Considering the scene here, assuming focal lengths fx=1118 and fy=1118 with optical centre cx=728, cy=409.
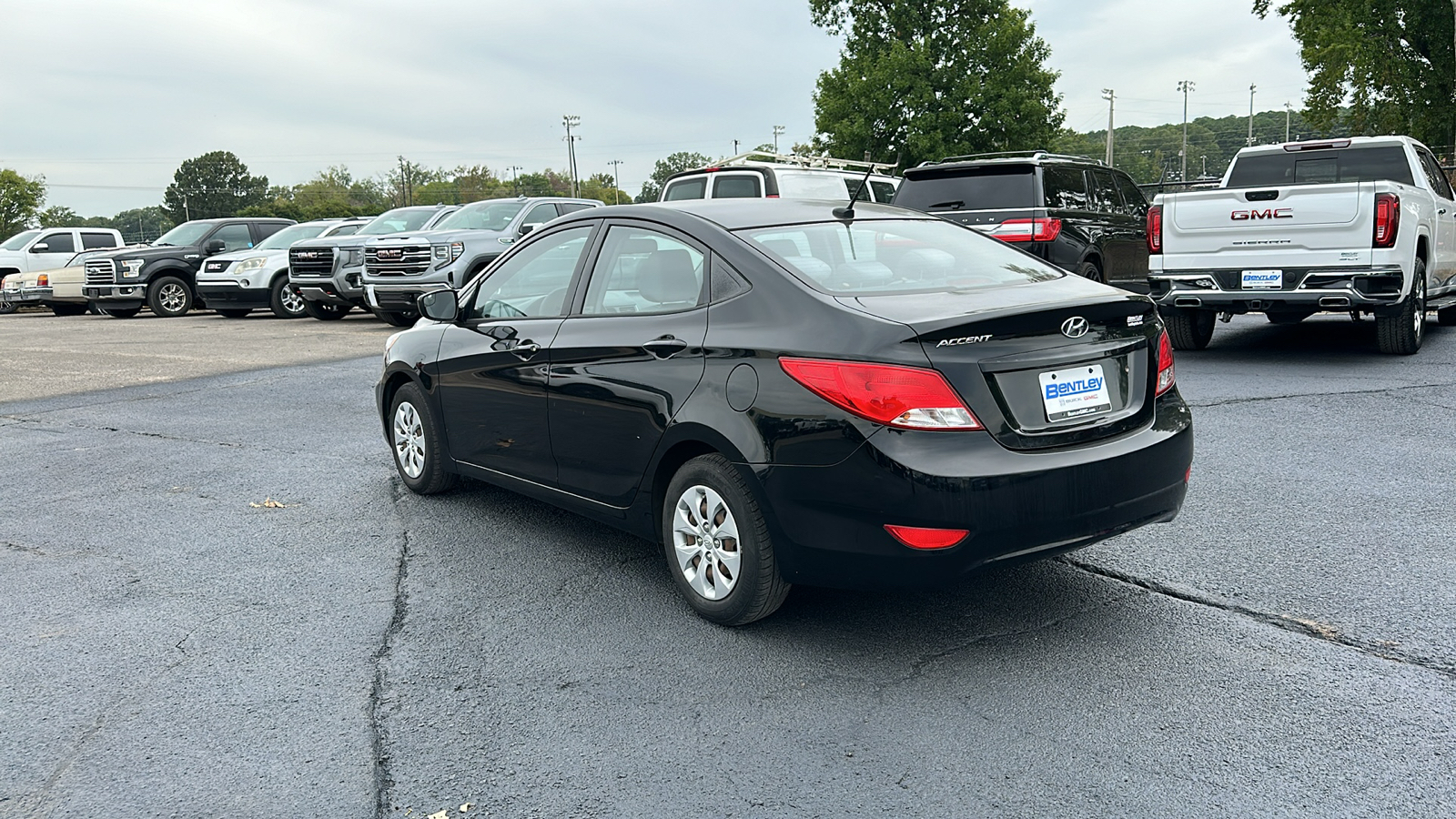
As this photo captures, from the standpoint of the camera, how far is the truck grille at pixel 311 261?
18.1 m

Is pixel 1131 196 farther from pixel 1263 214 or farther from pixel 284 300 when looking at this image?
pixel 284 300

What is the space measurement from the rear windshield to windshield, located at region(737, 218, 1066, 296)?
7.34m

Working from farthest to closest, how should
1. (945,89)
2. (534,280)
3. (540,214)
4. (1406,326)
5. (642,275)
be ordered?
(945,89), (540,214), (1406,326), (534,280), (642,275)

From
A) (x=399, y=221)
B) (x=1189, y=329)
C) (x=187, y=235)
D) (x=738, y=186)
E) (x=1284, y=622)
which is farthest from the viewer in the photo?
(x=187, y=235)

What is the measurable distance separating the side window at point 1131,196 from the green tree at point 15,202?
3521 inches

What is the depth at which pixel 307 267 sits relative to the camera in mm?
18406

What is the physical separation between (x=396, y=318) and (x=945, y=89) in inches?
1461

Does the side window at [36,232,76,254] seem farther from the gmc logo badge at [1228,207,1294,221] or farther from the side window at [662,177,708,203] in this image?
the gmc logo badge at [1228,207,1294,221]

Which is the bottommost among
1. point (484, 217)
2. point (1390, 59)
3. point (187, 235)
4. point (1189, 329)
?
point (1189, 329)

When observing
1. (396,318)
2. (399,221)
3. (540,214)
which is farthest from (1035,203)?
(399,221)

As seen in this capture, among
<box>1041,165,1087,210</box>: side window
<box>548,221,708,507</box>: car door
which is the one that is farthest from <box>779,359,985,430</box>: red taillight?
<box>1041,165,1087,210</box>: side window

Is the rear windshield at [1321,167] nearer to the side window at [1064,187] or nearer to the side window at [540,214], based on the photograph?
the side window at [1064,187]

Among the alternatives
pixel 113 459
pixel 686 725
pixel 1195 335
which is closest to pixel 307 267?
pixel 113 459

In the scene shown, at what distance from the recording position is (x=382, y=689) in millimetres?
3600
